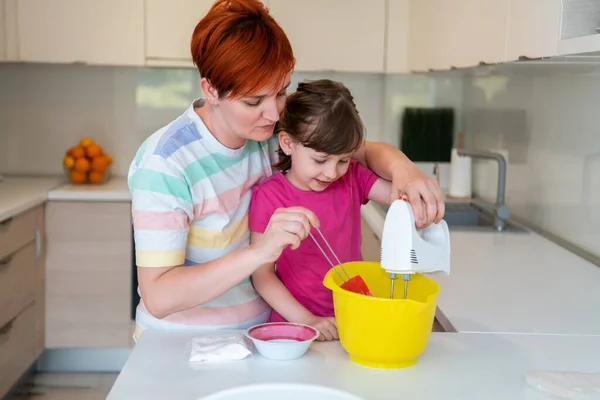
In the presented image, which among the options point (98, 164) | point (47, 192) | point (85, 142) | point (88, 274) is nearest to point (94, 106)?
point (85, 142)

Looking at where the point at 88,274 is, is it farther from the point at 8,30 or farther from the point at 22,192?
the point at 8,30

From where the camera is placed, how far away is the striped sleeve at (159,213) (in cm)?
142

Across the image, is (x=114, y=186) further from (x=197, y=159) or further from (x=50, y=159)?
(x=197, y=159)

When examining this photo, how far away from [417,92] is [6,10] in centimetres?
203

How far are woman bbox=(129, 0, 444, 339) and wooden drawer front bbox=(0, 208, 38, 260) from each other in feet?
4.96

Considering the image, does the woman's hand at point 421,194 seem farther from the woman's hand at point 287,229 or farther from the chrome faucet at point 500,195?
the chrome faucet at point 500,195

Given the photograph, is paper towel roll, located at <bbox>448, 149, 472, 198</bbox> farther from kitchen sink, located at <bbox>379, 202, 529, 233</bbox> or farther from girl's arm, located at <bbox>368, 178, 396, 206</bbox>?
girl's arm, located at <bbox>368, 178, 396, 206</bbox>

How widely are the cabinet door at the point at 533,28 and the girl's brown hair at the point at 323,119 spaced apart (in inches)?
18.6

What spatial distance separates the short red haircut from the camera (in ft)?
4.66

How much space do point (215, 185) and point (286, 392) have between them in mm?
519

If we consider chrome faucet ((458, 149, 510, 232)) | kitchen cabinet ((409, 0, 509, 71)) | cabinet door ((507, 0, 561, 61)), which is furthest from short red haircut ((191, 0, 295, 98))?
chrome faucet ((458, 149, 510, 232))

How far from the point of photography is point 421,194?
1.44m

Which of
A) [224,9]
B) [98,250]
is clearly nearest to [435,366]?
[224,9]

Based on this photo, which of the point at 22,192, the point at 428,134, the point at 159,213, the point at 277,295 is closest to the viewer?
the point at 159,213
